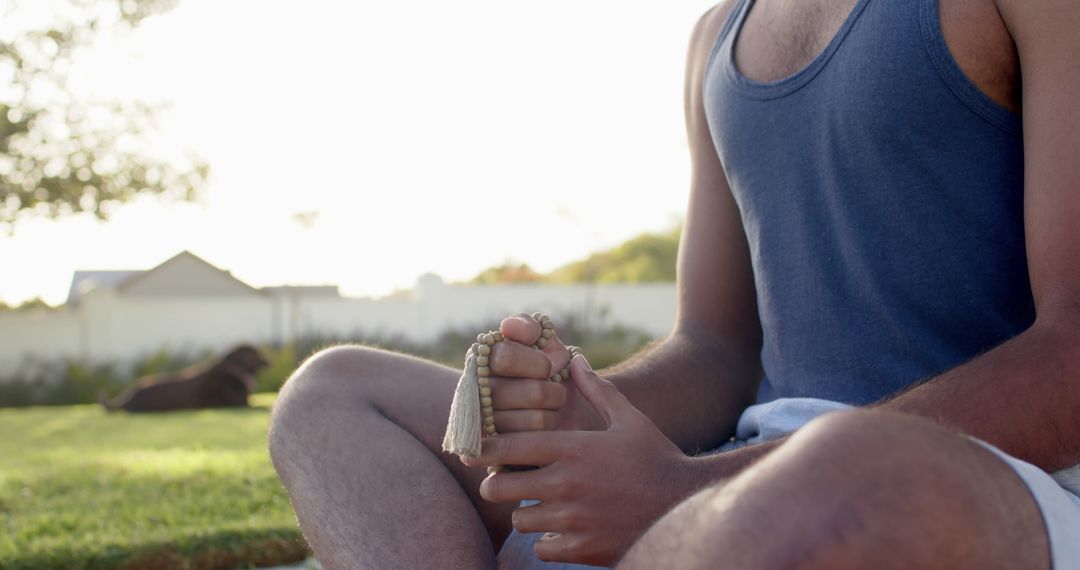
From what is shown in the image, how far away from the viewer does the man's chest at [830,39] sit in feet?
4.17

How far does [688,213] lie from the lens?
1.99m

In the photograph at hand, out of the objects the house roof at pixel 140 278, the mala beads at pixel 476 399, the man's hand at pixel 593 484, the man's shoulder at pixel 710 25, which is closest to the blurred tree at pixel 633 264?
the house roof at pixel 140 278

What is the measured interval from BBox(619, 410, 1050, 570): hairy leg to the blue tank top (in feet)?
1.95

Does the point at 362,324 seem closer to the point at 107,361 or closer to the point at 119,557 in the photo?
the point at 107,361

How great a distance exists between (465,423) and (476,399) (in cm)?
4

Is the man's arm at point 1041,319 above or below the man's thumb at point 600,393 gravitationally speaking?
above

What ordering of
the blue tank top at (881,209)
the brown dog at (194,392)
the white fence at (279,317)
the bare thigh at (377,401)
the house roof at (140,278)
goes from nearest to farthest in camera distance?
the blue tank top at (881,209)
the bare thigh at (377,401)
the brown dog at (194,392)
the white fence at (279,317)
the house roof at (140,278)

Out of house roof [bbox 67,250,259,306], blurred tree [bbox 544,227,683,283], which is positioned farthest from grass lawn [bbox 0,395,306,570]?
house roof [bbox 67,250,259,306]

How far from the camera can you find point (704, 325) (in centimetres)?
186

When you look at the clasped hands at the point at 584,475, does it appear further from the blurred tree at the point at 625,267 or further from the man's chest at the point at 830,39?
the blurred tree at the point at 625,267

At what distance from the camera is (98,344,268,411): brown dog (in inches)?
416

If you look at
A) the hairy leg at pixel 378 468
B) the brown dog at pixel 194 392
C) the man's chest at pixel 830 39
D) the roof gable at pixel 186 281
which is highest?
the man's chest at pixel 830 39

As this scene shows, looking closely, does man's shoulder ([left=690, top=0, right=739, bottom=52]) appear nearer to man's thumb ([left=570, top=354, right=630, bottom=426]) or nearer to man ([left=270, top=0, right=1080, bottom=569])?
man ([left=270, top=0, right=1080, bottom=569])

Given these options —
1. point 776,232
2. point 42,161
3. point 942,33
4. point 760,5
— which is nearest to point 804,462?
point 942,33
